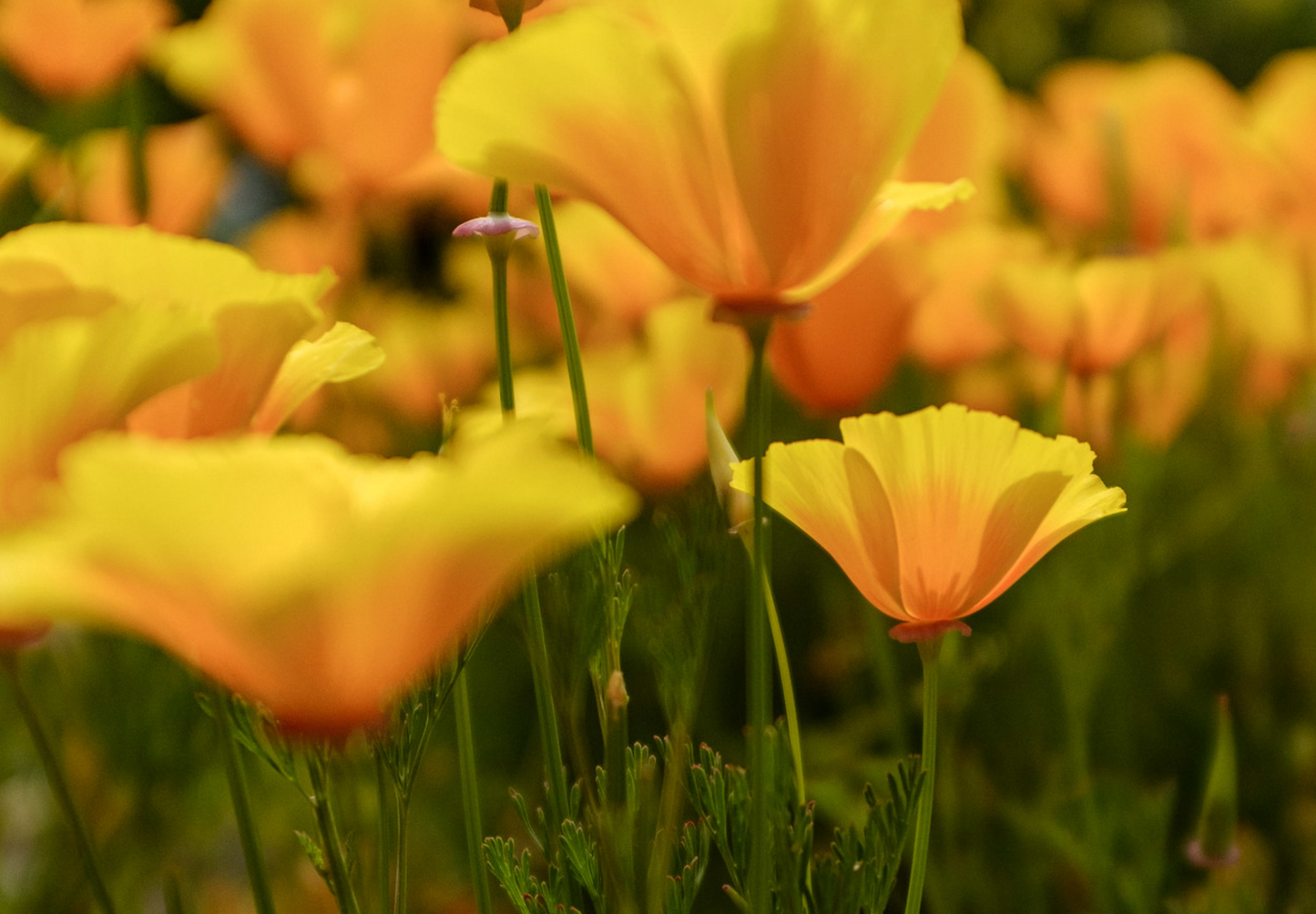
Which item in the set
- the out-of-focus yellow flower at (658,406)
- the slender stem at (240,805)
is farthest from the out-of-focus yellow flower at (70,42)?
the slender stem at (240,805)

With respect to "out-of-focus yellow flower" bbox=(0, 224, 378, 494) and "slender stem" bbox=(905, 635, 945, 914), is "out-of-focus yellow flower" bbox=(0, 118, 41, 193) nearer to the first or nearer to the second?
"out-of-focus yellow flower" bbox=(0, 224, 378, 494)

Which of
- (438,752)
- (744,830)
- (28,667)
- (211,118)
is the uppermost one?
(211,118)

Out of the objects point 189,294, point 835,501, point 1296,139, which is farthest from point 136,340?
point 1296,139

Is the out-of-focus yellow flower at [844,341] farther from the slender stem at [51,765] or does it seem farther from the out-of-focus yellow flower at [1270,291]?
the slender stem at [51,765]

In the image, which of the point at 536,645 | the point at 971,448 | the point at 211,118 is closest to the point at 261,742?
the point at 536,645

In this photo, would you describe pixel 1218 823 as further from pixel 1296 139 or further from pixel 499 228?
pixel 1296 139

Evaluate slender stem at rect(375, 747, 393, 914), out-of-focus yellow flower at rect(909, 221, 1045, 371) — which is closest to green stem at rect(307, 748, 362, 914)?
slender stem at rect(375, 747, 393, 914)

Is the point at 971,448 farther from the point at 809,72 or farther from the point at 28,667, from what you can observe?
the point at 28,667
